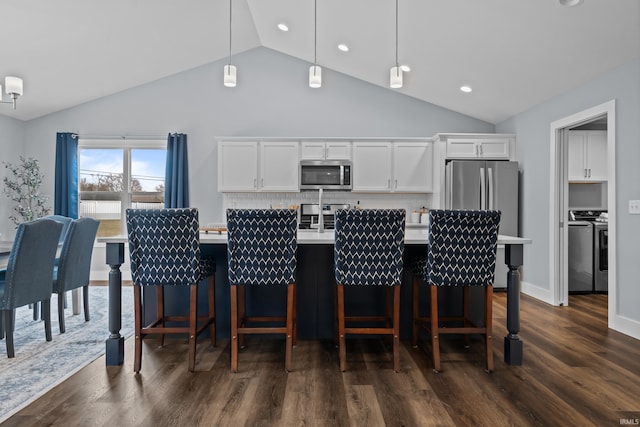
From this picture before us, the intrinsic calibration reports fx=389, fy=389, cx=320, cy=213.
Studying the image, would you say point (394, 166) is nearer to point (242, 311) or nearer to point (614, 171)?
point (614, 171)

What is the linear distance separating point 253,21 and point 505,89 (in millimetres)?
3362

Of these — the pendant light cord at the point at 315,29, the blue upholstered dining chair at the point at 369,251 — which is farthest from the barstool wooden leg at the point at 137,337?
the pendant light cord at the point at 315,29

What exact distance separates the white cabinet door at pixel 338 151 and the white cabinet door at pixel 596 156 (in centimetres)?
317

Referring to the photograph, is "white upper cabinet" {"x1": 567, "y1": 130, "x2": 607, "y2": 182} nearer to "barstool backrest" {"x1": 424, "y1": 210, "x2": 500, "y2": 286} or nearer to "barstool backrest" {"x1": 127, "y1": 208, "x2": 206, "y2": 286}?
"barstool backrest" {"x1": 424, "y1": 210, "x2": 500, "y2": 286}

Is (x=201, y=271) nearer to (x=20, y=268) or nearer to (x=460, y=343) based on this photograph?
(x=20, y=268)

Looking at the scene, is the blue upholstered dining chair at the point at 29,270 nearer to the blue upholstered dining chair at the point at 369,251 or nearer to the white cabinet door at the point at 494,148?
the blue upholstered dining chair at the point at 369,251

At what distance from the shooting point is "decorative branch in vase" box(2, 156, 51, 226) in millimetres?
5418

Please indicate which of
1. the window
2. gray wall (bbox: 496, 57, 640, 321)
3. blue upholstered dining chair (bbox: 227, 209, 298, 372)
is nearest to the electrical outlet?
gray wall (bbox: 496, 57, 640, 321)

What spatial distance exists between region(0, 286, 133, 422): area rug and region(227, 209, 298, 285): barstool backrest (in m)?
1.25

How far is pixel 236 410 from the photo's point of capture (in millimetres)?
2018

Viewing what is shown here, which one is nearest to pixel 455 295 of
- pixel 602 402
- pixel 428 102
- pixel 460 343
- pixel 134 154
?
pixel 460 343

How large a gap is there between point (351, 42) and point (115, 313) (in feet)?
13.3

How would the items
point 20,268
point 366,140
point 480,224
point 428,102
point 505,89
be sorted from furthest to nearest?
point 428,102, point 366,140, point 505,89, point 20,268, point 480,224

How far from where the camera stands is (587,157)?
204 inches
